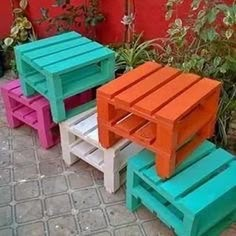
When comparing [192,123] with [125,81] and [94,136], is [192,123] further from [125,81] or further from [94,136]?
[94,136]

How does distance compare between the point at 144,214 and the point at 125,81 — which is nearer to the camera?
the point at 125,81

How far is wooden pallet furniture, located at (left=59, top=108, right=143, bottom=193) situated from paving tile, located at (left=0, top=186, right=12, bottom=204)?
38 cm

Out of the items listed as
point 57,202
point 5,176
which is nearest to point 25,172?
point 5,176

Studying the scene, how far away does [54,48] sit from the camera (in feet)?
7.76

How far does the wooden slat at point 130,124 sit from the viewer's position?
1.86m

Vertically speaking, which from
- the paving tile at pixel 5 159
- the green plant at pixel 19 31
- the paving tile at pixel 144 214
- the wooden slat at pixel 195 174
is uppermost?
the green plant at pixel 19 31

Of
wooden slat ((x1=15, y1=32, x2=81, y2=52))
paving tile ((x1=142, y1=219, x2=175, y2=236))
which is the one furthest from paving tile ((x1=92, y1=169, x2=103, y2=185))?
wooden slat ((x1=15, y1=32, x2=81, y2=52))

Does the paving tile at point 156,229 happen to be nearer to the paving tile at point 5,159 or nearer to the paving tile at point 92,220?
the paving tile at point 92,220

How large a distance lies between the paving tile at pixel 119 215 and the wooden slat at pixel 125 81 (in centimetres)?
66

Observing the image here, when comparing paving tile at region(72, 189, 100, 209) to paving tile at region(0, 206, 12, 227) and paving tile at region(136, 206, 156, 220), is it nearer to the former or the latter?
paving tile at region(136, 206, 156, 220)

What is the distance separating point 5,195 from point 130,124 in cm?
86

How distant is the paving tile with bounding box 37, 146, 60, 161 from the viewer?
248cm

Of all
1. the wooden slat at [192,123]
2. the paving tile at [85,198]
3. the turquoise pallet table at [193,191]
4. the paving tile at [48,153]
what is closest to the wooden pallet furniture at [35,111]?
the paving tile at [48,153]

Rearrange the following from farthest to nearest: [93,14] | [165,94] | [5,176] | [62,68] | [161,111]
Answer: [93,14], [5,176], [62,68], [165,94], [161,111]
